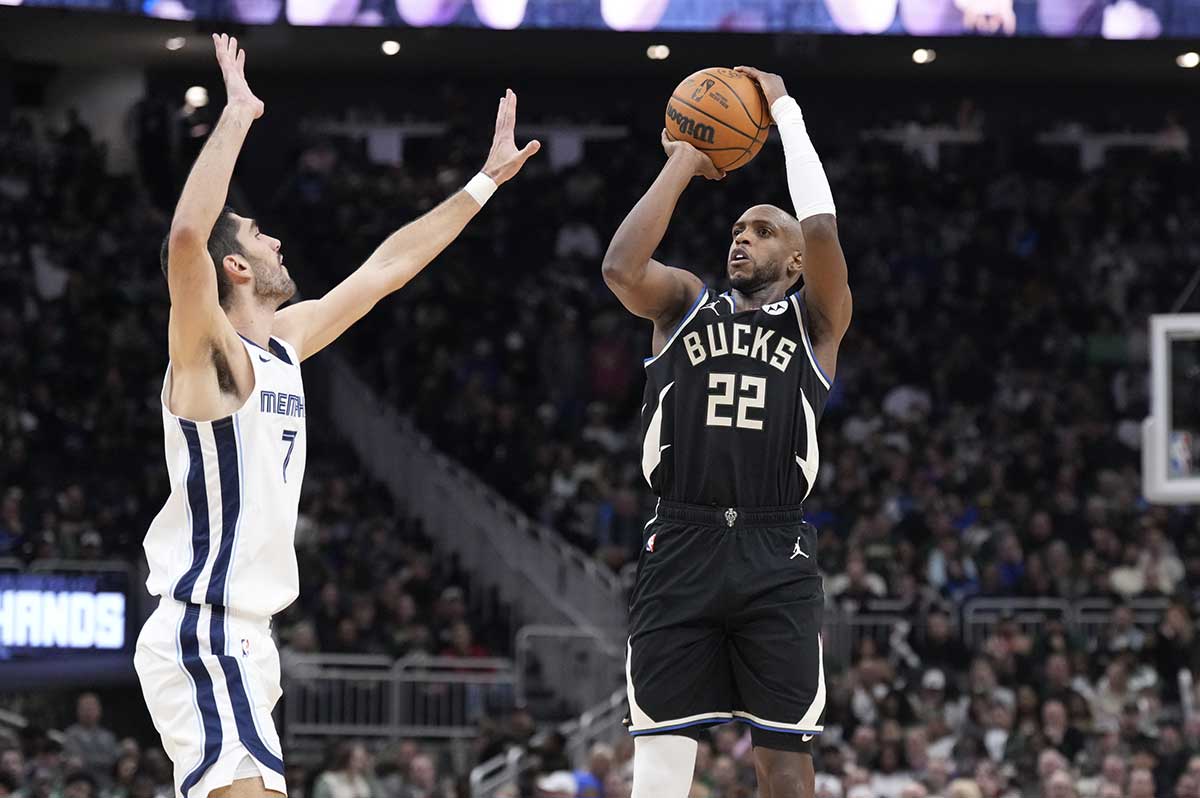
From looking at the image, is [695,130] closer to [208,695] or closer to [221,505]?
[221,505]

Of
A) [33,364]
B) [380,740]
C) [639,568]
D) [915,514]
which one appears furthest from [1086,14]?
[639,568]

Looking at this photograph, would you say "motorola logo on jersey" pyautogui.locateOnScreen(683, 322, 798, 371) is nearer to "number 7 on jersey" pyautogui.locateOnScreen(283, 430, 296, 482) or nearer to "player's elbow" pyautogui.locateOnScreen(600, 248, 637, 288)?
"player's elbow" pyautogui.locateOnScreen(600, 248, 637, 288)

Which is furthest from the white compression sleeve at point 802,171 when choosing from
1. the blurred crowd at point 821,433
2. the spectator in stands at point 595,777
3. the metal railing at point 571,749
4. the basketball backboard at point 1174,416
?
the blurred crowd at point 821,433

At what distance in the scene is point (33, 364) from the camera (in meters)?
19.7

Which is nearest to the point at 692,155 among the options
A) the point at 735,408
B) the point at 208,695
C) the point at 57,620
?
the point at 735,408

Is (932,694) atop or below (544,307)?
below

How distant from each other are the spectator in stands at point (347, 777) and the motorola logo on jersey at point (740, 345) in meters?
8.36

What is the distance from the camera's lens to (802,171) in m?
5.95

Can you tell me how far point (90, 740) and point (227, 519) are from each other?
10.1m

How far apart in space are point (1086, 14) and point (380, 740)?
373 inches

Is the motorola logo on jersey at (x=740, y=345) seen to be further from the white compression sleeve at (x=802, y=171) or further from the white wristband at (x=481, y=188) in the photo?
the white wristband at (x=481, y=188)

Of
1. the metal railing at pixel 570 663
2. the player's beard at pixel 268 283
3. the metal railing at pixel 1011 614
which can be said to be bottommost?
the metal railing at pixel 570 663

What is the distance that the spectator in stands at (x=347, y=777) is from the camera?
13.5 meters

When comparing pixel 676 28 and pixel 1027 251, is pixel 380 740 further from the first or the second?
pixel 1027 251
